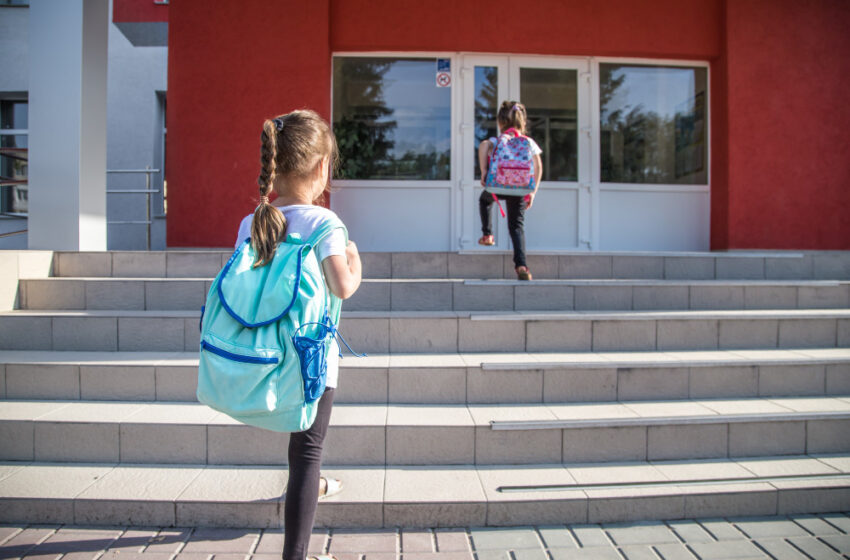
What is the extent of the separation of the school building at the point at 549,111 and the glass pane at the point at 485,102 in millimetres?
25

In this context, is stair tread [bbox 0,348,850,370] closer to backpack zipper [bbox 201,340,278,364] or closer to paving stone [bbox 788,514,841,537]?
paving stone [bbox 788,514,841,537]

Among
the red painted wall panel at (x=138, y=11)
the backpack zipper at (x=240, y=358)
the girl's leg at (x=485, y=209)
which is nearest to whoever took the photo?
the backpack zipper at (x=240, y=358)

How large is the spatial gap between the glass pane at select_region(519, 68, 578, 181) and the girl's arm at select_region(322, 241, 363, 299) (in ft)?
18.0

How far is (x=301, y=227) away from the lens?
5.98ft

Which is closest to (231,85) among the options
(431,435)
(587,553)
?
(431,435)

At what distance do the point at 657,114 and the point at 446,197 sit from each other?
310 centimetres

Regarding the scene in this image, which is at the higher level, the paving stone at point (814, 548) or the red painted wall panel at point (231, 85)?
the red painted wall panel at point (231, 85)

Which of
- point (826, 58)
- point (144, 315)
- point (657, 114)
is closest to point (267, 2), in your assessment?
point (144, 315)

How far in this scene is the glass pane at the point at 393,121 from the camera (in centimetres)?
681

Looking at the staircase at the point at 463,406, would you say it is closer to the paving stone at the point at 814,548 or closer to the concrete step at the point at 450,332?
the concrete step at the point at 450,332

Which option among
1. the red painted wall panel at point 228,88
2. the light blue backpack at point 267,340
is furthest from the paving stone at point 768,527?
the red painted wall panel at point 228,88

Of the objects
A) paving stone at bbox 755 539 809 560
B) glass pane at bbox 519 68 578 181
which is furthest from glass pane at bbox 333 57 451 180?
paving stone at bbox 755 539 809 560

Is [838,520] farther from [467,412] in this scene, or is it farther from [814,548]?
[467,412]

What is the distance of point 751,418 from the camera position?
10.2ft
